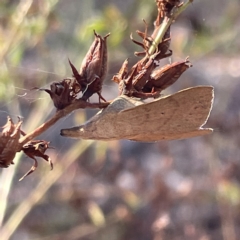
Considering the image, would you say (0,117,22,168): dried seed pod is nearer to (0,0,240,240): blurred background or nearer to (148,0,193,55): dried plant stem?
(148,0,193,55): dried plant stem

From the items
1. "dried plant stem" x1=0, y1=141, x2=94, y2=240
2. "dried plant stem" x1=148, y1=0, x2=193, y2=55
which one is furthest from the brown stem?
"dried plant stem" x1=0, y1=141, x2=94, y2=240

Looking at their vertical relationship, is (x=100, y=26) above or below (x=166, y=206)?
above

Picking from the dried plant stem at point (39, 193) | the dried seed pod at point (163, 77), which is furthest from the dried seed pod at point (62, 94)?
the dried plant stem at point (39, 193)

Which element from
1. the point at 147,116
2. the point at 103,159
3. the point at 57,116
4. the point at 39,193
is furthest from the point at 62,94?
the point at 103,159

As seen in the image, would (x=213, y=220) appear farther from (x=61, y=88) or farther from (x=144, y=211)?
(x=61, y=88)

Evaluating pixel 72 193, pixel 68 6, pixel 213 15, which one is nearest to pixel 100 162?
pixel 72 193

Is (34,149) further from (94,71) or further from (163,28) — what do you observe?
(163,28)

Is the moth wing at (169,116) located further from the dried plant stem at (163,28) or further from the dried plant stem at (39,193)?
the dried plant stem at (39,193)
